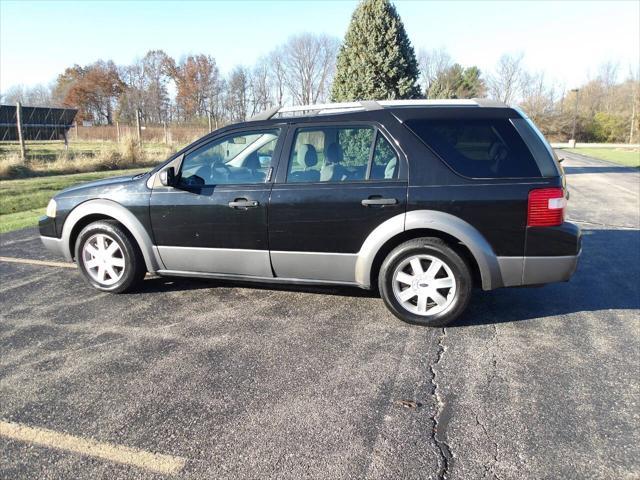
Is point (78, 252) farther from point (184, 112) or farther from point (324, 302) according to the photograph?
point (184, 112)

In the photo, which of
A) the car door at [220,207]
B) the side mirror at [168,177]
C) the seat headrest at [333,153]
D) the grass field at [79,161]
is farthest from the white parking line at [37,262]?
the grass field at [79,161]

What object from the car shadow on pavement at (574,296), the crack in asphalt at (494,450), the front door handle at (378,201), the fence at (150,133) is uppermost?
the fence at (150,133)

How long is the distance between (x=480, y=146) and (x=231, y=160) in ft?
7.58

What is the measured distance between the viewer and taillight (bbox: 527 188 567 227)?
3812mm

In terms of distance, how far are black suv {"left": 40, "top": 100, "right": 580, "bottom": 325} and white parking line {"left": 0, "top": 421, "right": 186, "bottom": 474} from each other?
2161mm

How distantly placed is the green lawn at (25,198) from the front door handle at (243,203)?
581 centimetres

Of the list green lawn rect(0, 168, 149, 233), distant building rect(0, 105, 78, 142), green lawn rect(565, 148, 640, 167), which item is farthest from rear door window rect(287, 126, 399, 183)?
distant building rect(0, 105, 78, 142)

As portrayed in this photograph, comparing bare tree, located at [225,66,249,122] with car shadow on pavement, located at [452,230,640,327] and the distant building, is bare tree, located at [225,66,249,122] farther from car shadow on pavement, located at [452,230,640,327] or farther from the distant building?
car shadow on pavement, located at [452,230,640,327]

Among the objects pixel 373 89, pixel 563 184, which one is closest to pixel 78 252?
pixel 563 184

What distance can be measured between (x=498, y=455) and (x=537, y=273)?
6.23 feet

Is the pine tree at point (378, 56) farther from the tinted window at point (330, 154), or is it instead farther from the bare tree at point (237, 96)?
the bare tree at point (237, 96)

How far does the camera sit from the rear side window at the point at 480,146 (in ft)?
12.8

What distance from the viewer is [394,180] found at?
408 cm

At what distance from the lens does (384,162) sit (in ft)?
13.6
